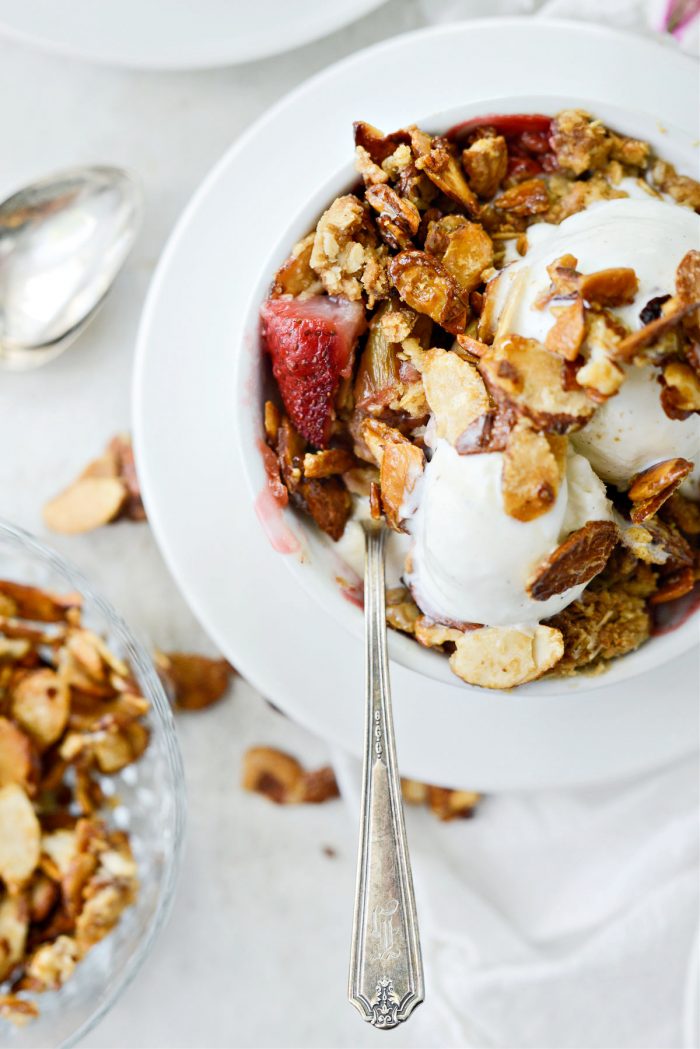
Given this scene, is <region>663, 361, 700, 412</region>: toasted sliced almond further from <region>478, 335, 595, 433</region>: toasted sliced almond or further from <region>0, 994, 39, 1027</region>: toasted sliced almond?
<region>0, 994, 39, 1027</region>: toasted sliced almond

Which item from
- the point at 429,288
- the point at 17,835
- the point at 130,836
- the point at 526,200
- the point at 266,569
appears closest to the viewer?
the point at 429,288

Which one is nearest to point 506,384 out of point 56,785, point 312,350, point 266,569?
point 312,350

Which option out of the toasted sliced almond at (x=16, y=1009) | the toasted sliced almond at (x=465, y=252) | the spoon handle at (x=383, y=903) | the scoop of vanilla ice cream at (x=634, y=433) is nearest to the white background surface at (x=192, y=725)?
the toasted sliced almond at (x=16, y=1009)

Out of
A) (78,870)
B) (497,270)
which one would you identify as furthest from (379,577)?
(78,870)

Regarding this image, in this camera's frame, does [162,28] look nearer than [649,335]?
No

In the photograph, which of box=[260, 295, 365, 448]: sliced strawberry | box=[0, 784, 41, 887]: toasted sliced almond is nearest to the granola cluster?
box=[0, 784, 41, 887]: toasted sliced almond

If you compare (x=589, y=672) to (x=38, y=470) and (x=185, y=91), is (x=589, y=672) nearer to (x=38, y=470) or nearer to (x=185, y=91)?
(x=38, y=470)

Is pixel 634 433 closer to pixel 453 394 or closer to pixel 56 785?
pixel 453 394
